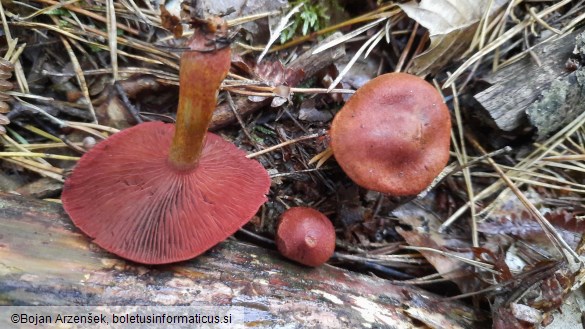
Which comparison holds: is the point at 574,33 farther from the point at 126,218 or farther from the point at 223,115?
the point at 126,218

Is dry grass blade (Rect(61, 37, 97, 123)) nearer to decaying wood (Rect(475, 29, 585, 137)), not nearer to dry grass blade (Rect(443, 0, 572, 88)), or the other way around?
dry grass blade (Rect(443, 0, 572, 88))

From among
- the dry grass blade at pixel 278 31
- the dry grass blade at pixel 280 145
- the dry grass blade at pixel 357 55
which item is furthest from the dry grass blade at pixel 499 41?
the dry grass blade at pixel 278 31

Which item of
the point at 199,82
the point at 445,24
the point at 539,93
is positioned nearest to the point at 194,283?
the point at 199,82

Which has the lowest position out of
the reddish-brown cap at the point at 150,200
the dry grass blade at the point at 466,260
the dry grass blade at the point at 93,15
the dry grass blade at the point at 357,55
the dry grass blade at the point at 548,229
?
the dry grass blade at the point at 466,260

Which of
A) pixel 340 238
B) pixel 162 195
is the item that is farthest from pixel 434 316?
pixel 162 195

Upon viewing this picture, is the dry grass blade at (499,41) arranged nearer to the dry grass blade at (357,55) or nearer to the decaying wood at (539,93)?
the decaying wood at (539,93)

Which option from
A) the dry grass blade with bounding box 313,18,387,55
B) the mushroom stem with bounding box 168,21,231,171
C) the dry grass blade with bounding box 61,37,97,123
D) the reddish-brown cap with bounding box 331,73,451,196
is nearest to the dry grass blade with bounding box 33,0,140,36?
the dry grass blade with bounding box 61,37,97,123

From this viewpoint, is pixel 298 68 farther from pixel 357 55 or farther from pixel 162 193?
pixel 162 193
